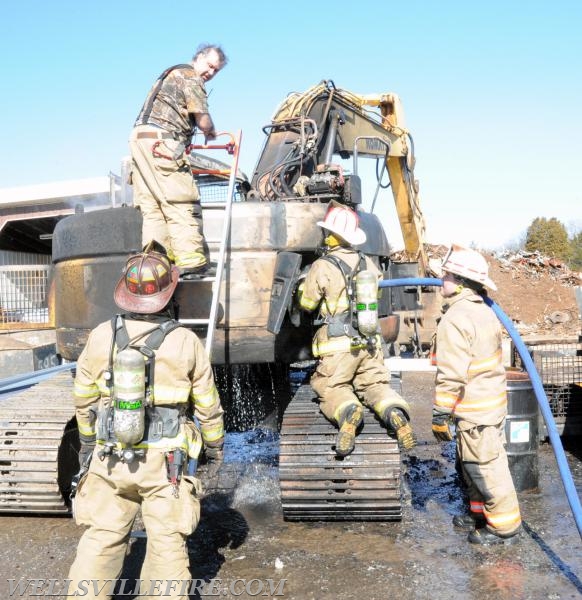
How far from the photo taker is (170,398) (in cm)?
361

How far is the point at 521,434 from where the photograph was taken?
5680 millimetres

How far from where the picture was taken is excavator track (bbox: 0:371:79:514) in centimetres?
504

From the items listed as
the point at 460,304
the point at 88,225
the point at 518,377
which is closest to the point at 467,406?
the point at 460,304

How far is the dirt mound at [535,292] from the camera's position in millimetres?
21266

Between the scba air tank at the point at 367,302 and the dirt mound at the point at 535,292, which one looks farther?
the dirt mound at the point at 535,292

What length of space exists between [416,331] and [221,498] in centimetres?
836

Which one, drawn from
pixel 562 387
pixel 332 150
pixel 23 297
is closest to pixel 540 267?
pixel 23 297

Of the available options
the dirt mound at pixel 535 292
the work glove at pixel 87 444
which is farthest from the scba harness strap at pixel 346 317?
the dirt mound at pixel 535 292

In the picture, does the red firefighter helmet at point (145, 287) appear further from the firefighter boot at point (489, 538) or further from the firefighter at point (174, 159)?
the firefighter boot at point (489, 538)

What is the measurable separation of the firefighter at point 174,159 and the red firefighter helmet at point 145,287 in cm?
112

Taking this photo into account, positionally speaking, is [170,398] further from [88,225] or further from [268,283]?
[88,225]

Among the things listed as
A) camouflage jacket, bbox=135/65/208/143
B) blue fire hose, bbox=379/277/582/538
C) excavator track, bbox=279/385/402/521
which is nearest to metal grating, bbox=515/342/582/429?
blue fire hose, bbox=379/277/582/538

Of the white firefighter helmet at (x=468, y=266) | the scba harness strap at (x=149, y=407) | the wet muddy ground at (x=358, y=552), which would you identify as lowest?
the wet muddy ground at (x=358, y=552)

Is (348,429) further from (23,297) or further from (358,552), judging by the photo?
(23,297)
